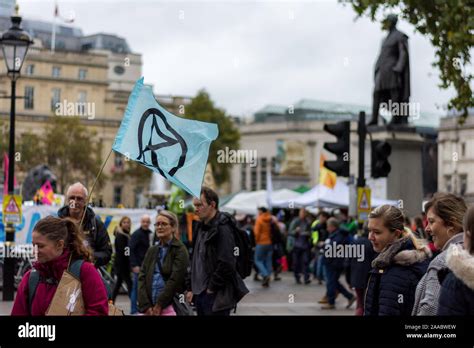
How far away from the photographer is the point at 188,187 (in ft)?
24.5

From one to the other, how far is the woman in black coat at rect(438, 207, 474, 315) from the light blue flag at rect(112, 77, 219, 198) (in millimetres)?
3129

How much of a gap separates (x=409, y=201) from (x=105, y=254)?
14289 mm

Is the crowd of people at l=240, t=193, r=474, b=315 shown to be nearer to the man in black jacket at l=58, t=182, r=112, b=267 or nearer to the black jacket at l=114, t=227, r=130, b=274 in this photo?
the man in black jacket at l=58, t=182, r=112, b=267

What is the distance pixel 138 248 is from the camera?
1461cm

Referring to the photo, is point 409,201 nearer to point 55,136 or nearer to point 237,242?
point 237,242

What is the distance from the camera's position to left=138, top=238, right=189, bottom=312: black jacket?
8875 millimetres

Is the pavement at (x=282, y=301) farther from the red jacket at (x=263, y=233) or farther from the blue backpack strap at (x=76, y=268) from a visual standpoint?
the blue backpack strap at (x=76, y=268)

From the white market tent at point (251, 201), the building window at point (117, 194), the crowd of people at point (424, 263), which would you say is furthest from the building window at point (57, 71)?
the crowd of people at point (424, 263)

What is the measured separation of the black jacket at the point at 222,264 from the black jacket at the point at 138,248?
5.86 metres

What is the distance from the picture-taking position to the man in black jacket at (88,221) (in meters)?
8.26

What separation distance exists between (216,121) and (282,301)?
64.9 metres

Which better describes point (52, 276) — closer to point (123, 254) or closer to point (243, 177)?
point (123, 254)

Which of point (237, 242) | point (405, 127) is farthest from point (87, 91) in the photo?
point (237, 242)

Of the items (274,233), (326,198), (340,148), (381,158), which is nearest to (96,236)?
(340,148)
